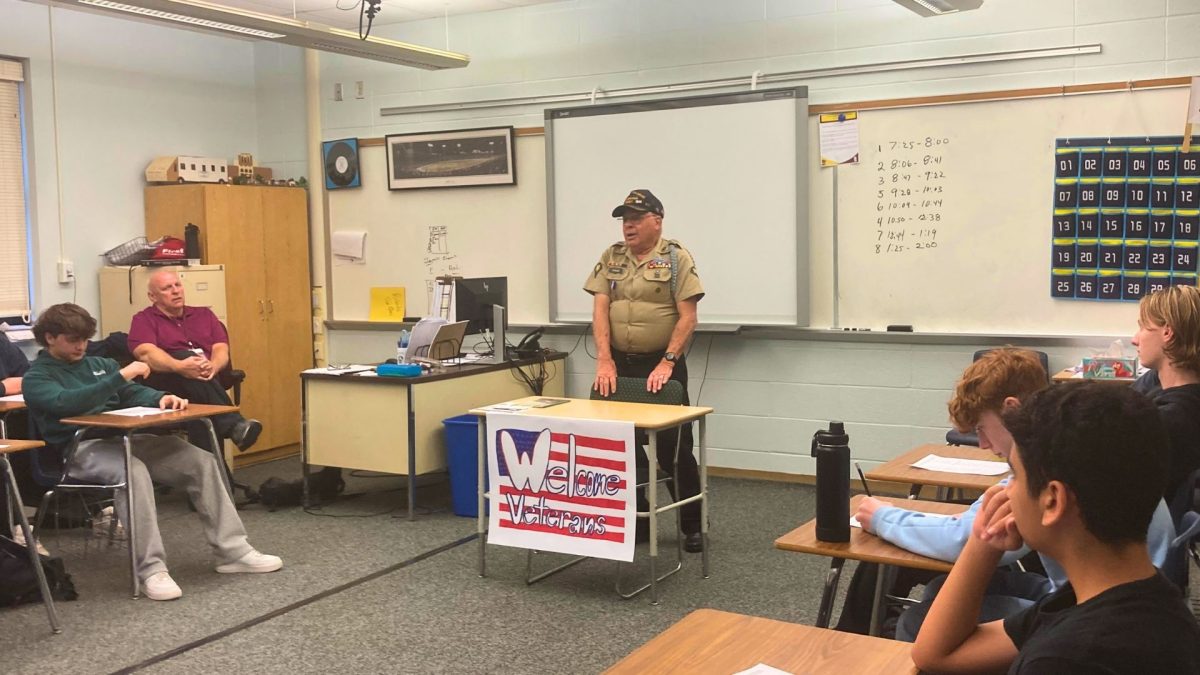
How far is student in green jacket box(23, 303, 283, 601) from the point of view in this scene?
4.28m

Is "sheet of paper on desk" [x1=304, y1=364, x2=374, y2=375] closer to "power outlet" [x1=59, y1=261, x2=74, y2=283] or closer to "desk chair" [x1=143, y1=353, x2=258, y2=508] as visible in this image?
"desk chair" [x1=143, y1=353, x2=258, y2=508]

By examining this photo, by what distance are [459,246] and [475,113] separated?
0.84m

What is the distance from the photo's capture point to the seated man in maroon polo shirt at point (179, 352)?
543cm

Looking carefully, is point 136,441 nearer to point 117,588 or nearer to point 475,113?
point 117,588

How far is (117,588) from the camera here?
4.39 meters

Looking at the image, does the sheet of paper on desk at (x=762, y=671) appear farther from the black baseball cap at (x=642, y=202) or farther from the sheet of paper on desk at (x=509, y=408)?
the black baseball cap at (x=642, y=202)

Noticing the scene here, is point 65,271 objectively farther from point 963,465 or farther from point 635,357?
point 963,465

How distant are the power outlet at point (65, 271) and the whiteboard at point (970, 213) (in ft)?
14.2

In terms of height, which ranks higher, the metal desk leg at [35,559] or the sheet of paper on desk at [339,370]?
the sheet of paper on desk at [339,370]

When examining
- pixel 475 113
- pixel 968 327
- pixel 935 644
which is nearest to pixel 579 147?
pixel 475 113

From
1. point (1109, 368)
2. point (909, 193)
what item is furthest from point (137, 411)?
point (1109, 368)

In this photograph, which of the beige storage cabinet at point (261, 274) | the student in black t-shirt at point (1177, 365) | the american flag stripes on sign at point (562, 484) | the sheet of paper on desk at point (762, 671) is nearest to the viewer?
the sheet of paper on desk at point (762, 671)

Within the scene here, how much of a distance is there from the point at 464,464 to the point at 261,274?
247cm

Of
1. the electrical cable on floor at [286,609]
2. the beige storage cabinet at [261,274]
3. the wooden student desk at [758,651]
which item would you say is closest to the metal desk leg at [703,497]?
the electrical cable on floor at [286,609]
